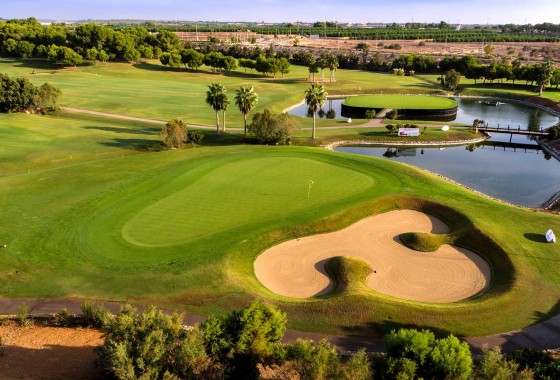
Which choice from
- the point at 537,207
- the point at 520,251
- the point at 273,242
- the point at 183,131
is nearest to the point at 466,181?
the point at 537,207

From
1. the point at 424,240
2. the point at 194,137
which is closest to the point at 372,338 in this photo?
the point at 424,240

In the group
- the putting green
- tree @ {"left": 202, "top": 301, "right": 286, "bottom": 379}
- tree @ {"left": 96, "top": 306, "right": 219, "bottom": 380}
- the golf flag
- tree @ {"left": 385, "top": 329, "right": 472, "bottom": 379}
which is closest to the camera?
tree @ {"left": 96, "top": 306, "right": 219, "bottom": 380}

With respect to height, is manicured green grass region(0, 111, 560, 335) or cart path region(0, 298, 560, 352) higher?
manicured green grass region(0, 111, 560, 335)

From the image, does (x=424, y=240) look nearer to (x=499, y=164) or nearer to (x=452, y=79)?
(x=499, y=164)

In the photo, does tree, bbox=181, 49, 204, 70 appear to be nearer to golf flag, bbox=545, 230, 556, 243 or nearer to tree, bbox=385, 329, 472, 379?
golf flag, bbox=545, 230, 556, 243

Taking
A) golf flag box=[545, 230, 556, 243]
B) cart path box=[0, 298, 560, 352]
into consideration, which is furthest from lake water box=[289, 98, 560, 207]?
cart path box=[0, 298, 560, 352]

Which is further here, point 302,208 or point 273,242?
point 302,208

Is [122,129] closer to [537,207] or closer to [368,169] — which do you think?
[368,169]
